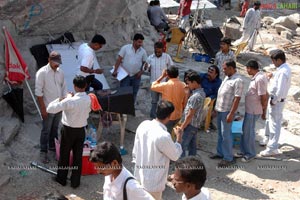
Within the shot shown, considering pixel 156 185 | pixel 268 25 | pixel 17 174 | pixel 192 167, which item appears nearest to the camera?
pixel 192 167

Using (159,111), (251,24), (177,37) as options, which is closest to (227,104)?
(159,111)

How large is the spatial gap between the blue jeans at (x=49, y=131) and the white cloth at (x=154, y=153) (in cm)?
229

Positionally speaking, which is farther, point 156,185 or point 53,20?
point 53,20

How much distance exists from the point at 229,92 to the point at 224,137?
779 millimetres

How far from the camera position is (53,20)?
8.84 metres

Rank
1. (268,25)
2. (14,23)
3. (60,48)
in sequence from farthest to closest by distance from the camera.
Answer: (268,25)
(60,48)
(14,23)

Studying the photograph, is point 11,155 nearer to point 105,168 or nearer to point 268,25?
point 105,168

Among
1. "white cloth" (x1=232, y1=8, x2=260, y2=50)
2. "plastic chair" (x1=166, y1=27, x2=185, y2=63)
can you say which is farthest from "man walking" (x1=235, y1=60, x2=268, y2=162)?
"white cloth" (x1=232, y1=8, x2=260, y2=50)

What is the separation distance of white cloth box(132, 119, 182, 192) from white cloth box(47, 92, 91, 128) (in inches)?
45.3

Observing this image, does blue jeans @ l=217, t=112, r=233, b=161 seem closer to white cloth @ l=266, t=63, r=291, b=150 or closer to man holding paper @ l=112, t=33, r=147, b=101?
white cloth @ l=266, t=63, r=291, b=150

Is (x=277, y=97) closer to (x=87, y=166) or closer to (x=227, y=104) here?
(x=227, y=104)

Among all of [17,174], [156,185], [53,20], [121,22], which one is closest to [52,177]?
[17,174]

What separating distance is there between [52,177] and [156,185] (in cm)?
217

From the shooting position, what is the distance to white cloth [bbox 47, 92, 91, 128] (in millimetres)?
5766
